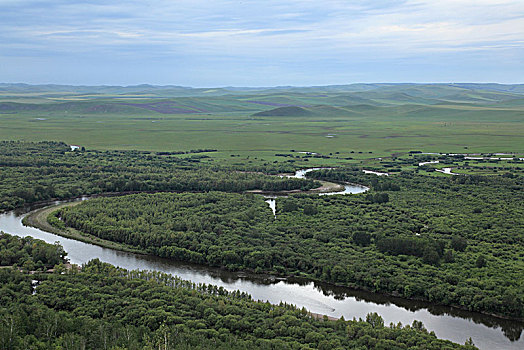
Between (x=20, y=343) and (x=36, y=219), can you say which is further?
(x=36, y=219)

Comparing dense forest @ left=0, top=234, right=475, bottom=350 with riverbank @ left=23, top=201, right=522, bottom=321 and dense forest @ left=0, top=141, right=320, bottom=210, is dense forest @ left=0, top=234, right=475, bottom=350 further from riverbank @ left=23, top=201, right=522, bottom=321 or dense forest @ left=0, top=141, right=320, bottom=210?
dense forest @ left=0, top=141, right=320, bottom=210

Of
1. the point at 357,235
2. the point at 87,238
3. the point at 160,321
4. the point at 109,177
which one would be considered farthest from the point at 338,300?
the point at 109,177

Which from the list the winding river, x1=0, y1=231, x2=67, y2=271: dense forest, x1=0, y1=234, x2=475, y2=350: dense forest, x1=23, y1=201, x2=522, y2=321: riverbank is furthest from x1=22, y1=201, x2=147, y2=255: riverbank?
x1=0, y1=234, x2=475, y2=350: dense forest

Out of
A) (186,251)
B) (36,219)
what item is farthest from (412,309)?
(36,219)

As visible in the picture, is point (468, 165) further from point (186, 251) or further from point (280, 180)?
point (186, 251)

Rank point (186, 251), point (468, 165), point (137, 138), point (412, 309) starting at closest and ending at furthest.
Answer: point (412, 309) → point (186, 251) → point (468, 165) → point (137, 138)

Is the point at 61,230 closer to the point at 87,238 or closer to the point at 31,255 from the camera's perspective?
the point at 87,238
